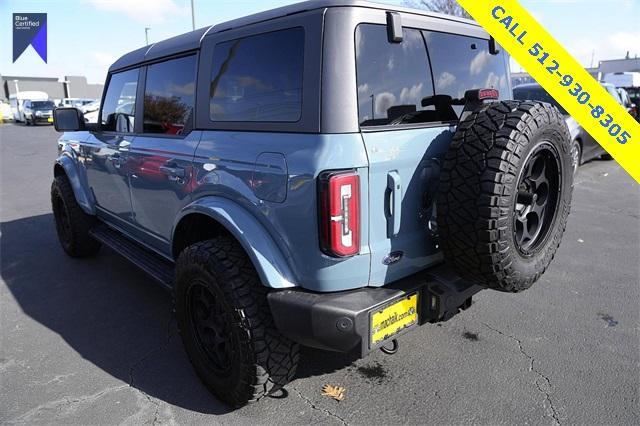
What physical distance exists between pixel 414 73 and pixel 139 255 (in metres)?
2.59

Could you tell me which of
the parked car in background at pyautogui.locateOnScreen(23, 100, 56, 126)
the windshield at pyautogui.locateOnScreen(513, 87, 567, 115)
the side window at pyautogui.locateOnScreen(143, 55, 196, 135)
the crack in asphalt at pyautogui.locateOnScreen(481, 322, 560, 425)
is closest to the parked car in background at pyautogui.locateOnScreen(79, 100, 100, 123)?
the side window at pyautogui.locateOnScreen(143, 55, 196, 135)

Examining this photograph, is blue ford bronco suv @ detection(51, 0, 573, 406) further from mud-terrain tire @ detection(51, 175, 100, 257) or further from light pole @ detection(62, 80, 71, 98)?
light pole @ detection(62, 80, 71, 98)

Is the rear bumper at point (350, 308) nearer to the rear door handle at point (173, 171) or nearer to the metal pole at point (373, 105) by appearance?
the metal pole at point (373, 105)

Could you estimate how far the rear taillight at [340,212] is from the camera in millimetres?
1892

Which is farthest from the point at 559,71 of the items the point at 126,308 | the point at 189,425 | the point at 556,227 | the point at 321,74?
the point at 126,308

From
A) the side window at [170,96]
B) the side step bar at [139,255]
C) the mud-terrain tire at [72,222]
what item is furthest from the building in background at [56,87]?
the side window at [170,96]

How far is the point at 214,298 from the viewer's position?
2.49 metres

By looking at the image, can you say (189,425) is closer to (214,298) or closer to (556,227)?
(214,298)

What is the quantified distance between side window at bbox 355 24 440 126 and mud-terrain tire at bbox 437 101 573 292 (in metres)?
0.31

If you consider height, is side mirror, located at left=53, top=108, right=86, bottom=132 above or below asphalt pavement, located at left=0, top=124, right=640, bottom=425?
above

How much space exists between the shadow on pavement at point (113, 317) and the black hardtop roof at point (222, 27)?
2.00 metres

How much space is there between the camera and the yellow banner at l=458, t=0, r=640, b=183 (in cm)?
236

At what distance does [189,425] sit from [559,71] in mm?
2766

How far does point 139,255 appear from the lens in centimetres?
359
